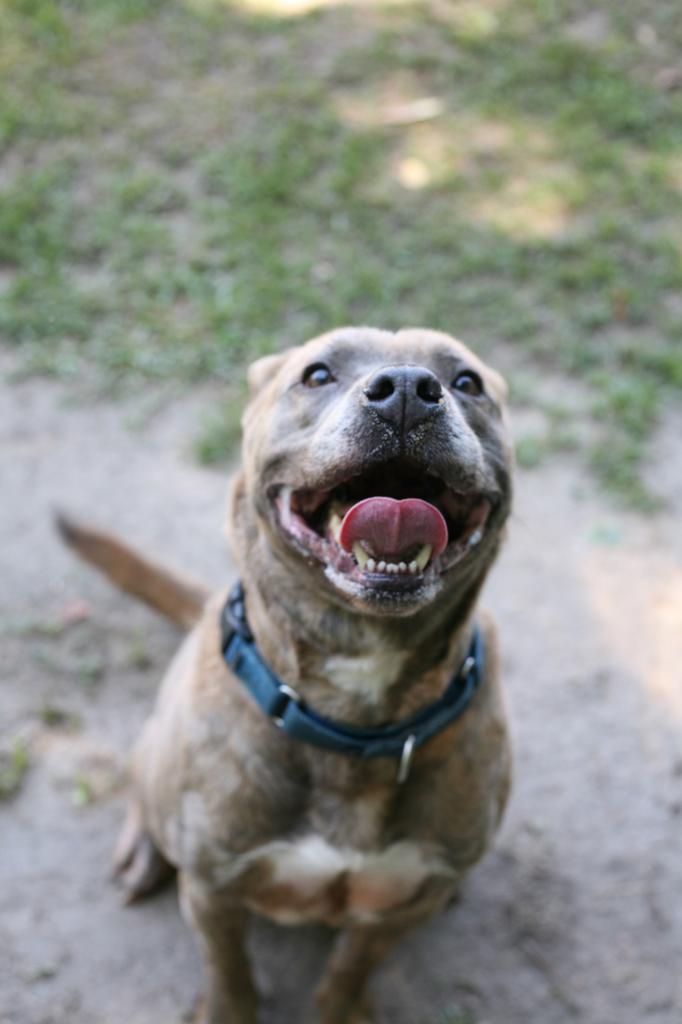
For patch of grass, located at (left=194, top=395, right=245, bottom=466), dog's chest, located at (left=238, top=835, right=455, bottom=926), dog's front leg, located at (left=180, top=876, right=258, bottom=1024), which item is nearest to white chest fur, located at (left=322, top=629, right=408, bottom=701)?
dog's chest, located at (left=238, top=835, right=455, bottom=926)

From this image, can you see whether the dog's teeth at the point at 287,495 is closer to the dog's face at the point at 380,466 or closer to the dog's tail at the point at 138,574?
the dog's face at the point at 380,466

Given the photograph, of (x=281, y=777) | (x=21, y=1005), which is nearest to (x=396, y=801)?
(x=281, y=777)

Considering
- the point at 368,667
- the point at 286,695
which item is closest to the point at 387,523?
the point at 368,667

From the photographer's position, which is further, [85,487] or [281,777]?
[85,487]

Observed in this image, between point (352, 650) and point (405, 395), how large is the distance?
604mm

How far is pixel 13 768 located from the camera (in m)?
3.55

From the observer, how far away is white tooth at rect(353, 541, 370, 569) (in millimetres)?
2217

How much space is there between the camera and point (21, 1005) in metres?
3.09

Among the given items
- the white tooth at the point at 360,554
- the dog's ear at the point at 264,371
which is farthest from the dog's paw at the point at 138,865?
the white tooth at the point at 360,554

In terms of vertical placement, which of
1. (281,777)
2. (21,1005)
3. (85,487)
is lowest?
(21,1005)

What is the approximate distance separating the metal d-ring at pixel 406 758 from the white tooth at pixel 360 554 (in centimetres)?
50

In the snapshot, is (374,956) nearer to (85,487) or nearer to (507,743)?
(507,743)

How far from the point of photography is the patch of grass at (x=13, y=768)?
3.50m

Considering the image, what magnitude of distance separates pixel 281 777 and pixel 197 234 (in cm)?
343
